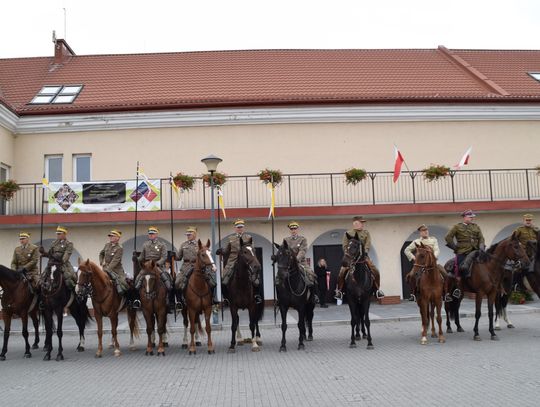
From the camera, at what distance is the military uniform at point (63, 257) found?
39.3 ft

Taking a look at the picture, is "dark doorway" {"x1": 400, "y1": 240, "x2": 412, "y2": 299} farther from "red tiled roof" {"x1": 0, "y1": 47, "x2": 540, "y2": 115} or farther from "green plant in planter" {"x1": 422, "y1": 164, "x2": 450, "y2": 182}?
"red tiled roof" {"x1": 0, "y1": 47, "x2": 540, "y2": 115}

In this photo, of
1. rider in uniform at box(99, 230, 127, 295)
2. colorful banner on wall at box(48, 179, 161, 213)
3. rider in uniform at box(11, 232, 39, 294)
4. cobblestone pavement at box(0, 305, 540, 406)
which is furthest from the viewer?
colorful banner on wall at box(48, 179, 161, 213)

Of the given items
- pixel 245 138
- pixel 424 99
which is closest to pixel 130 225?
pixel 245 138

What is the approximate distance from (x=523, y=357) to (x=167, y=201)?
15455 millimetres

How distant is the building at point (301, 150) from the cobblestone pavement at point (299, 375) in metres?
8.74

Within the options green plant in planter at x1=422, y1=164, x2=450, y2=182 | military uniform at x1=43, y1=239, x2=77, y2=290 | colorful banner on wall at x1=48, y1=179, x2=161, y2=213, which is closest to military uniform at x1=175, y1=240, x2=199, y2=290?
military uniform at x1=43, y1=239, x2=77, y2=290

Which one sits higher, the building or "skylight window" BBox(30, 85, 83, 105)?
"skylight window" BBox(30, 85, 83, 105)

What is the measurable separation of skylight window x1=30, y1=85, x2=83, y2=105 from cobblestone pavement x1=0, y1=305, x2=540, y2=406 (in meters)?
14.1

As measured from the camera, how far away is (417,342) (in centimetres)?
1278

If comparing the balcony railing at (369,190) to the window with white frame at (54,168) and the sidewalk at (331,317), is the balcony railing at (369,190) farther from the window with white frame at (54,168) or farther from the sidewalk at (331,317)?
the sidewalk at (331,317)

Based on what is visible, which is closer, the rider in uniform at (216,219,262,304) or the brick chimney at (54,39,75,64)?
the rider in uniform at (216,219,262,304)

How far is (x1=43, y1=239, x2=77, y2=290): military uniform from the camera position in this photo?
1198 cm

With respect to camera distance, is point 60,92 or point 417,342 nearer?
point 417,342

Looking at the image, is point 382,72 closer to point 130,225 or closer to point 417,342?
point 130,225
